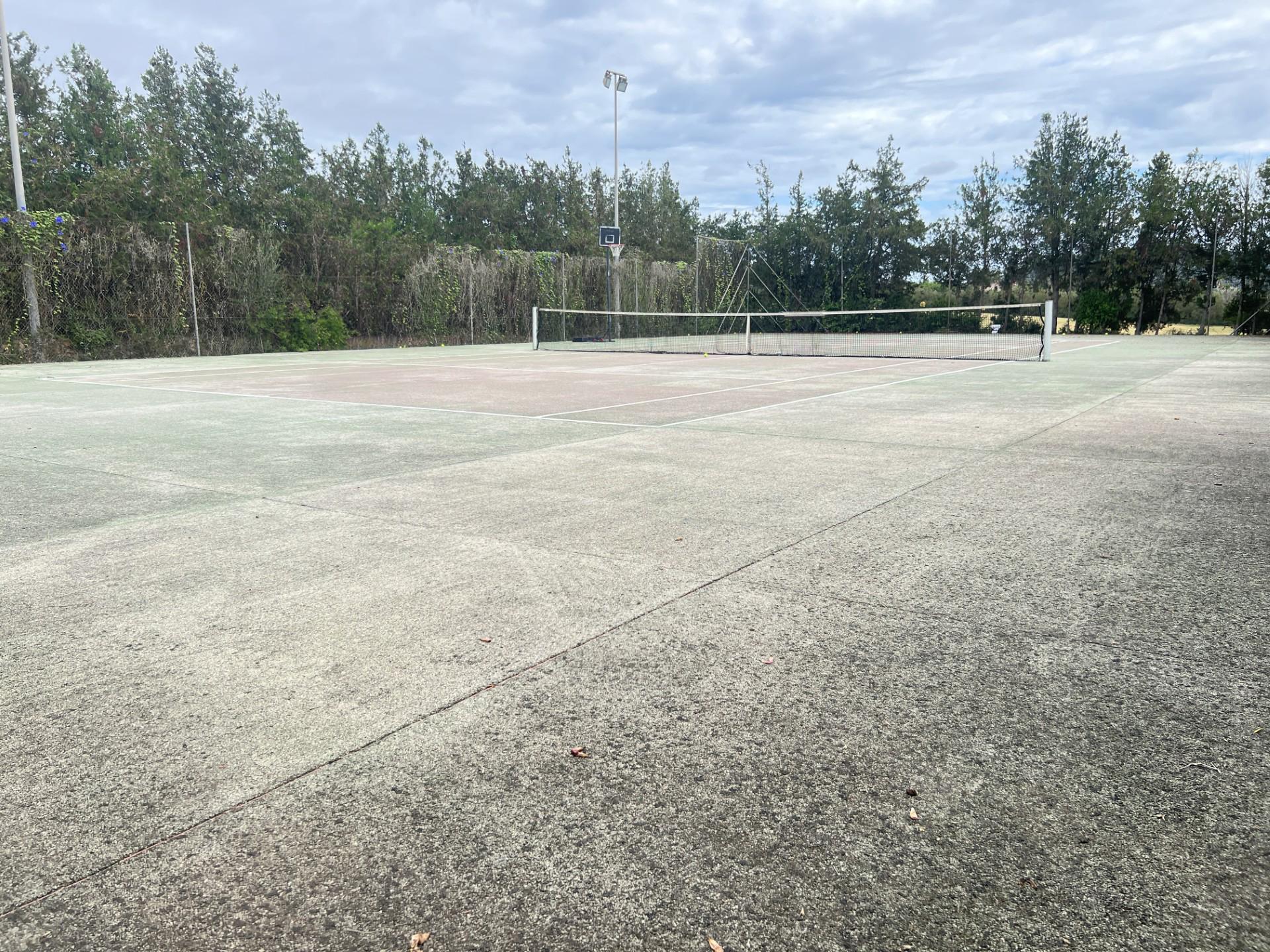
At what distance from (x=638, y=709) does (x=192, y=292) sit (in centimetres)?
2188

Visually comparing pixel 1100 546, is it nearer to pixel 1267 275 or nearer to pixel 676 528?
pixel 676 528

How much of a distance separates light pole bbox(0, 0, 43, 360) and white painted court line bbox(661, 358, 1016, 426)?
54.2 feet

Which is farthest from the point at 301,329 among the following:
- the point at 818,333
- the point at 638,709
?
the point at 638,709

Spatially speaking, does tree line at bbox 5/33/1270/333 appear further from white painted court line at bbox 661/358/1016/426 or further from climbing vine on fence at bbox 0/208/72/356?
white painted court line at bbox 661/358/1016/426

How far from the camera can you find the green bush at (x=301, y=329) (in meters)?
23.2

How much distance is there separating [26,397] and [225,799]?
1205cm

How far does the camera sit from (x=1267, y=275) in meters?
30.4

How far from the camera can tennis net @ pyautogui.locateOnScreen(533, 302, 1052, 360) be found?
864 inches

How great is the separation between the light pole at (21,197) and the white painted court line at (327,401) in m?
5.43

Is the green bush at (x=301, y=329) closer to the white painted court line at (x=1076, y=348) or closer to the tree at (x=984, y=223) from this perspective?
the white painted court line at (x=1076, y=348)

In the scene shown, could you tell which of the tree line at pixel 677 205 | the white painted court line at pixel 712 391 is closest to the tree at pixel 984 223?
the tree line at pixel 677 205

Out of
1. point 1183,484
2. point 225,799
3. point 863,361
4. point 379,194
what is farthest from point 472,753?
point 379,194

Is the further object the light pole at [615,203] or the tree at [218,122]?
the tree at [218,122]

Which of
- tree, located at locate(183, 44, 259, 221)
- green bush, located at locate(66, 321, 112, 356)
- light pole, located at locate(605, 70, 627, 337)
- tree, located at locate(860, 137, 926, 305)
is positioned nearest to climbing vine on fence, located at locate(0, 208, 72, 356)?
green bush, located at locate(66, 321, 112, 356)
